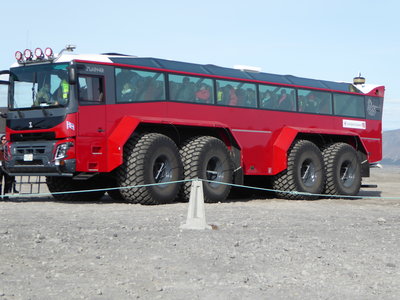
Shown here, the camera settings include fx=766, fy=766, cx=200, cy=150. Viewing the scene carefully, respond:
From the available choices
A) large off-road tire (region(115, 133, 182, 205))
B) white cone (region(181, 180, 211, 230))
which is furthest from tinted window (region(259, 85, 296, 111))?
white cone (region(181, 180, 211, 230))

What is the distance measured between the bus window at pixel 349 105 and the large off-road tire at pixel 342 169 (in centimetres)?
126

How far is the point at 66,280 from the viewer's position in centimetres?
726

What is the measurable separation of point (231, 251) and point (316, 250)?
112 centimetres

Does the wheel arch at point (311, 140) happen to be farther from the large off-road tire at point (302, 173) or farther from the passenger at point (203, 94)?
the passenger at point (203, 94)

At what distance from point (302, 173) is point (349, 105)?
3.43 metres

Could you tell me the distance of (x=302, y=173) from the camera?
65.7ft

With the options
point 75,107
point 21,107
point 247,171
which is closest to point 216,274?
point 75,107

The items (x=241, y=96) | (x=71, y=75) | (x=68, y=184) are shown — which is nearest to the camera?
(x=71, y=75)

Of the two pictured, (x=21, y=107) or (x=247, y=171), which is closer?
(x=21, y=107)

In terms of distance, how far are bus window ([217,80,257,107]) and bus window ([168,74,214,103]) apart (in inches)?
14.0

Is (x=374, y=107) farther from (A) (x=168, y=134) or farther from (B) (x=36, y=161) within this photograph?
(B) (x=36, y=161)

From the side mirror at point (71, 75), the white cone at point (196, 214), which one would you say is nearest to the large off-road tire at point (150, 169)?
the side mirror at point (71, 75)

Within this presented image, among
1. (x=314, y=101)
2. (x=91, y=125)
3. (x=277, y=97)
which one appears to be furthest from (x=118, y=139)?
(x=314, y=101)

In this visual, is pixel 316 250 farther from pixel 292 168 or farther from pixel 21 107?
pixel 292 168
